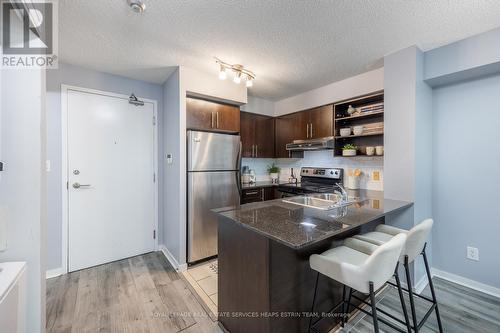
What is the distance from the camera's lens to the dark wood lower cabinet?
4.19 feet

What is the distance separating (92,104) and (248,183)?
2420 millimetres

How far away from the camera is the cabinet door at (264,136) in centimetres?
377

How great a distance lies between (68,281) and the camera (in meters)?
2.32

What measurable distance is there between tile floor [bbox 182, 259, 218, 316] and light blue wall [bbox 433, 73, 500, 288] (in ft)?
8.24

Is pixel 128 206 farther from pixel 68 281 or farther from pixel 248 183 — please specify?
pixel 248 183

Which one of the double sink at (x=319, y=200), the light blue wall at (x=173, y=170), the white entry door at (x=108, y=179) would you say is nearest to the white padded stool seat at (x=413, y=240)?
the double sink at (x=319, y=200)

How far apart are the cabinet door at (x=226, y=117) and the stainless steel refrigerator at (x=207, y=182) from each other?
0.14 meters

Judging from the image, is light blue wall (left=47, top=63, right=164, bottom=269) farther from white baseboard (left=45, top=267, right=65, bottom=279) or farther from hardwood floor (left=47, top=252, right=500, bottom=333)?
hardwood floor (left=47, top=252, right=500, bottom=333)

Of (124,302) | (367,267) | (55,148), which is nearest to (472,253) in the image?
(367,267)

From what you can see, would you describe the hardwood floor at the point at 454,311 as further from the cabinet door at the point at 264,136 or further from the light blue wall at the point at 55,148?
the light blue wall at the point at 55,148

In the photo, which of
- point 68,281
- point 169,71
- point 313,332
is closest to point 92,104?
point 169,71

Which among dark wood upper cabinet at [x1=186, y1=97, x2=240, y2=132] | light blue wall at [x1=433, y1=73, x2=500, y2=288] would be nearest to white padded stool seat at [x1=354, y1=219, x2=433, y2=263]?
light blue wall at [x1=433, y1=73, x2=500, y2=288]

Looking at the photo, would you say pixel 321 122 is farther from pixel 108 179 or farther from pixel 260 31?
pixel 108 179

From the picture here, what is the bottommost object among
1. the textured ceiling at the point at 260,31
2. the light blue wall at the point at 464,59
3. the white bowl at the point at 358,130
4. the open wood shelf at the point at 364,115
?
the white bowl at the point at 358,130
